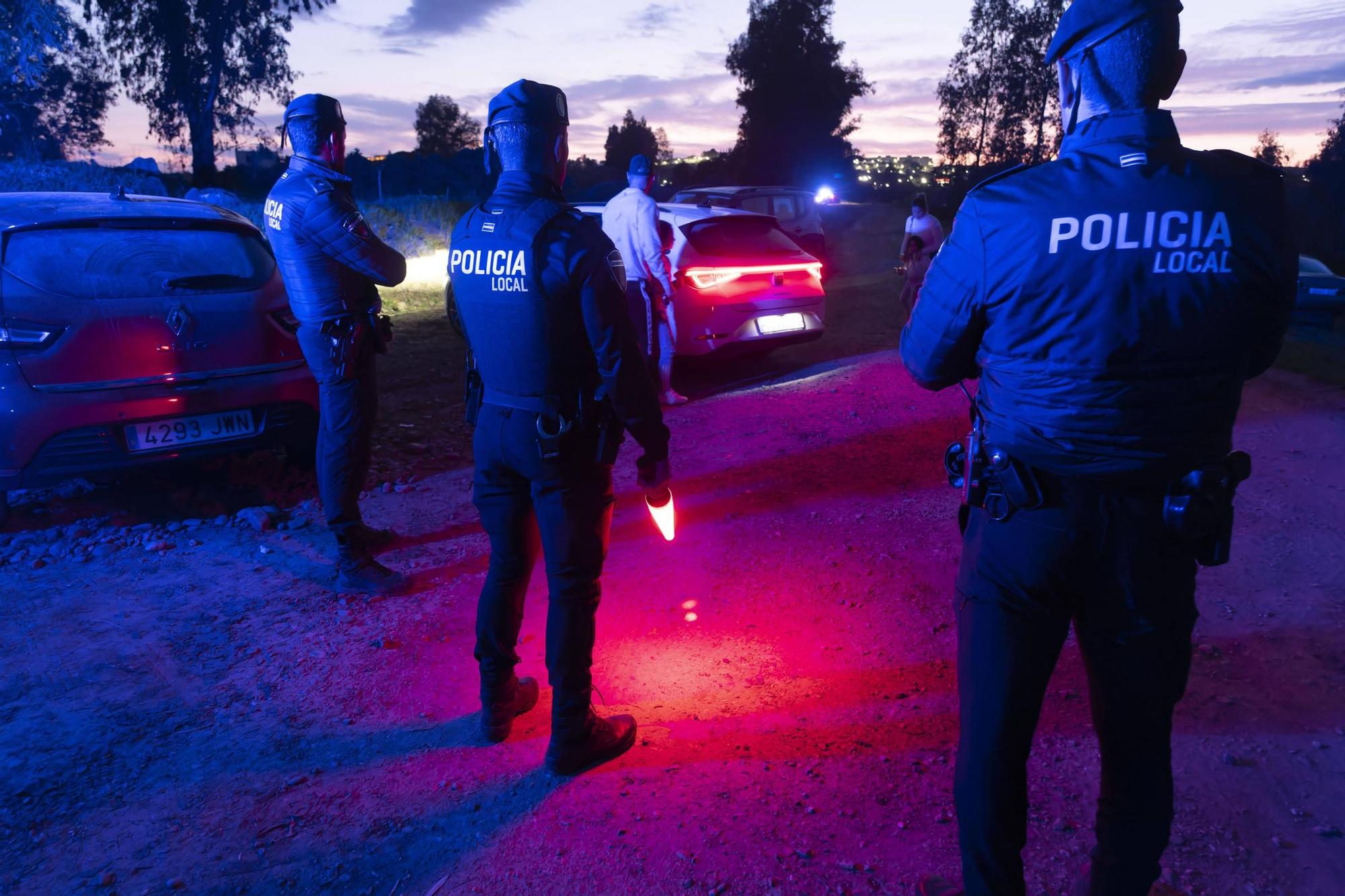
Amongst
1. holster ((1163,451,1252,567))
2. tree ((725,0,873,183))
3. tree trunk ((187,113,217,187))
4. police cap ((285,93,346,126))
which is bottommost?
holster ((1163,451,1252,567))

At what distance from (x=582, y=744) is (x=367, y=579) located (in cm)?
194

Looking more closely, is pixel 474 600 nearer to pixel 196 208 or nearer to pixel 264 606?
pixel 264 606

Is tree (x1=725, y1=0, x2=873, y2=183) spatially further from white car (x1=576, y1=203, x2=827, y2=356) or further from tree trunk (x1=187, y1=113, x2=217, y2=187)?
white car (x1=576, y1=203, x2=827, y2=356)

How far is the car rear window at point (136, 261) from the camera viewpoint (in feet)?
14.8

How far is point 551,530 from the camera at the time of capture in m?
2.70

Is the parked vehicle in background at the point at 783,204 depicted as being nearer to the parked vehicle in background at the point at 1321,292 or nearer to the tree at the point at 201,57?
the parked vehicle in background at the point at 1321,292

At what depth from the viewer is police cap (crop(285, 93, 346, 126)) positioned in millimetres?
3971

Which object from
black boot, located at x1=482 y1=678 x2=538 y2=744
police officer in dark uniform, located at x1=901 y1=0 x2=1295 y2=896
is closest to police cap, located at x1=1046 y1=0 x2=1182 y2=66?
police officer in dark uniform, located at x1=901 y1=0 x2=1295 y2=896

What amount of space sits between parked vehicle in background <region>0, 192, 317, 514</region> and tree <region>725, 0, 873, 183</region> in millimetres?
40883

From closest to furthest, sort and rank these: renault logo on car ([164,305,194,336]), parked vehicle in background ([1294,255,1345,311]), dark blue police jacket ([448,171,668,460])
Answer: dark blue police jacket ([448,171,668,460]) → renault logo on car ([164,305,194,336]) → parked vehicle in background ([1294,255,1345,311])

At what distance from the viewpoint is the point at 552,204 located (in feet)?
A: 8.53

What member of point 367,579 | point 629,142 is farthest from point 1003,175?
point 629,142

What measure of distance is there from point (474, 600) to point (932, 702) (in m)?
2.22

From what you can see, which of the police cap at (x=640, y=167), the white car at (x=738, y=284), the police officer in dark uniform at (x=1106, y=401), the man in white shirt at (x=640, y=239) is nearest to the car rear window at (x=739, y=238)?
the white car at (x=738, y=284)
